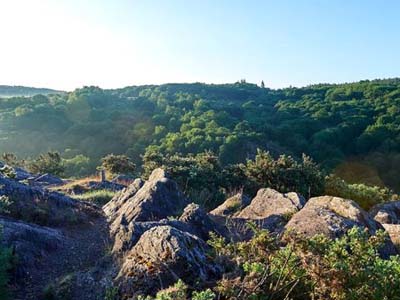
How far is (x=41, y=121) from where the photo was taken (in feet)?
206

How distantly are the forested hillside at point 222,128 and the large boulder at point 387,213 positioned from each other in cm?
3624

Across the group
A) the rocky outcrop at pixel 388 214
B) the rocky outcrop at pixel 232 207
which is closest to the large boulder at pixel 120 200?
the rocky outcrop at pixel 232 207

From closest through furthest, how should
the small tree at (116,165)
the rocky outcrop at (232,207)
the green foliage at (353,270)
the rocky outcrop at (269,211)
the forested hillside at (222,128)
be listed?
the green foliage at (353,270)
the rocky outcrop at (269,211)
the rocky outcrop at (232,207)
the small tree at (116,165)
the forested hillside at (222,128)

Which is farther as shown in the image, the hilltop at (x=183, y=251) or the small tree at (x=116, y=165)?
the small tree at (x=116, y=165)

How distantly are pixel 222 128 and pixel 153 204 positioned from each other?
1975 inches

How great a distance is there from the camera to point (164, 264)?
477 centimetres

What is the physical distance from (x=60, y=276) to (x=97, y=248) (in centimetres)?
132

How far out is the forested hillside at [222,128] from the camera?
172ft

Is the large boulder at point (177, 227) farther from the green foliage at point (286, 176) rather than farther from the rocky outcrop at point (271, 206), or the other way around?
the green foliage at point (286, 176)

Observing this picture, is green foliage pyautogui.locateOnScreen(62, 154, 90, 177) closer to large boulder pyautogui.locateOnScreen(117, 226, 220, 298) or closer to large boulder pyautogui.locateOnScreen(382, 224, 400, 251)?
large boulder pyautogui.locateOnScreen(382, 224, 400, 251)

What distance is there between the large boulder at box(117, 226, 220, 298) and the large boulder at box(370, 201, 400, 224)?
7.18m

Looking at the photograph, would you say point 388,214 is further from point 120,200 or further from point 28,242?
point 28,242

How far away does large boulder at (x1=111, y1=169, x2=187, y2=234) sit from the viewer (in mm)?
8484

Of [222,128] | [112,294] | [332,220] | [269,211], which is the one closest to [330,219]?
[332,220]
